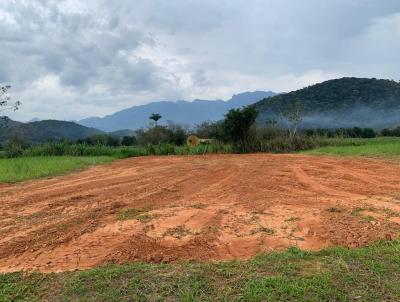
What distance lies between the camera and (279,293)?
3.21m

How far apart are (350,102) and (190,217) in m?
39.0

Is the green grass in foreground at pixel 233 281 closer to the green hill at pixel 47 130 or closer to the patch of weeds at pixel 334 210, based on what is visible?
the patch of weeds at pixel 334 210

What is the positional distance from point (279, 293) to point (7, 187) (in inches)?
294

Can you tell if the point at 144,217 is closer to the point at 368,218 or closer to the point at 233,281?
the point at 233,281

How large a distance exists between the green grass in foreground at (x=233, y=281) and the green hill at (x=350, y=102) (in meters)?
34.9

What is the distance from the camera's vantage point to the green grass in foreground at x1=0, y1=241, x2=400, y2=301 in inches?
127

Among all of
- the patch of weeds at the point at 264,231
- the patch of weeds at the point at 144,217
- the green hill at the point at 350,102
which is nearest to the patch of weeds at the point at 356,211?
the patch of weeds at the point at 264,231

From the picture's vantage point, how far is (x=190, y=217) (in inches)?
221

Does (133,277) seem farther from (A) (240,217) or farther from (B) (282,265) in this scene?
(A) (240,217)

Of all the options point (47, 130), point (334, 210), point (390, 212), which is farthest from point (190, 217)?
point (47, 130)

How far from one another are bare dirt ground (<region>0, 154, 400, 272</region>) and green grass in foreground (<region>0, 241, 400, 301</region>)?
406mm

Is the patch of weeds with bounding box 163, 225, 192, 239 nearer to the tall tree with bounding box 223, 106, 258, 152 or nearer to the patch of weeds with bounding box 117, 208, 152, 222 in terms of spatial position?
the patch of weeds with bounding box 117, 208, 152, 222

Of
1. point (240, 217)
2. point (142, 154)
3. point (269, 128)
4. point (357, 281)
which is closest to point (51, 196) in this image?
point (240, 217)

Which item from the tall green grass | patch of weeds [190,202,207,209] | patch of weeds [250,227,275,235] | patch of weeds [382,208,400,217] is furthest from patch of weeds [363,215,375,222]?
the tall green grass
